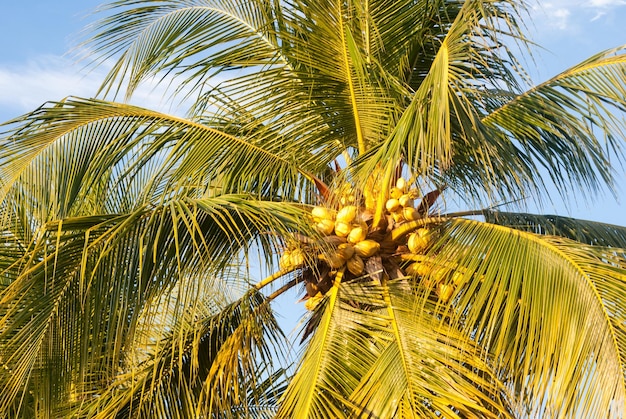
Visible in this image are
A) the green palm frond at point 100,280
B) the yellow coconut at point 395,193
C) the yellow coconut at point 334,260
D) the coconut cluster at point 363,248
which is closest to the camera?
the green palm frond at point 100,280

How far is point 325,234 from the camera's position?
20.7 ft

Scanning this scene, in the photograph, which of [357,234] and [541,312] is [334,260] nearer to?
[357,234]

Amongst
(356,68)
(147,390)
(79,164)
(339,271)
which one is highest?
(356,68)

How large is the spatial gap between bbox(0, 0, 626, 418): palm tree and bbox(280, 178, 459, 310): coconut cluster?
16mm

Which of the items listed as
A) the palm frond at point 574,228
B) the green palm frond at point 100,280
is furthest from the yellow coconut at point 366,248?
the palm frond at point 574,228

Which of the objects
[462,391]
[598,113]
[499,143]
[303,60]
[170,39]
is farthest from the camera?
[170,39]

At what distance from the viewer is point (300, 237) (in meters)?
6.14

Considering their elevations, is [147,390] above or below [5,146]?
below

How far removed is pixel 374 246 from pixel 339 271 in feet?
0.97

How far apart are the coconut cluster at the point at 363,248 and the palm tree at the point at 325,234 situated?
2 cm

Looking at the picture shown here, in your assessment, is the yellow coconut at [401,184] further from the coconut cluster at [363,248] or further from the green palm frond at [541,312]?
the green palm frond at [541,312]

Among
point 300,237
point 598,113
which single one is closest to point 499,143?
point 598,113

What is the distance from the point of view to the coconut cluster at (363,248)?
6.23 metres

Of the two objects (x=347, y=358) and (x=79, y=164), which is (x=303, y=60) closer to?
(x=79, y=164)
